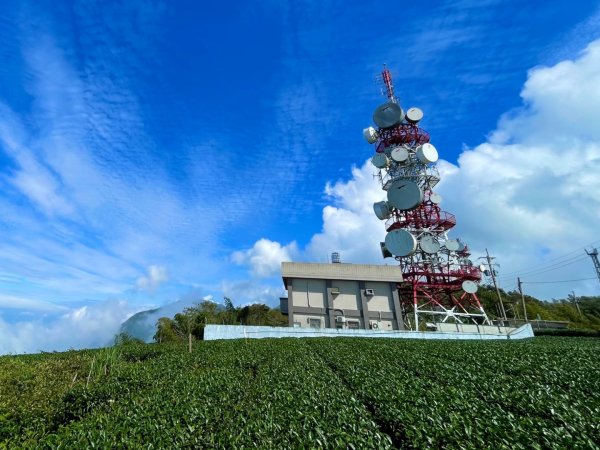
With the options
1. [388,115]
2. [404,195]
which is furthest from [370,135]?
[404,195]

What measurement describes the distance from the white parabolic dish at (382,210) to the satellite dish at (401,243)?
496cm

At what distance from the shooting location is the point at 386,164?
138 feet

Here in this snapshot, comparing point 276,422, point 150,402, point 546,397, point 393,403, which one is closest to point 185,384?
point 150,402

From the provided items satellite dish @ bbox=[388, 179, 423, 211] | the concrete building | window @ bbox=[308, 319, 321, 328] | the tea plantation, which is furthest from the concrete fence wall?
satellite dish @ bbox=[388, 179, 423, 211]

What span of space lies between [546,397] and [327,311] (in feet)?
82.5

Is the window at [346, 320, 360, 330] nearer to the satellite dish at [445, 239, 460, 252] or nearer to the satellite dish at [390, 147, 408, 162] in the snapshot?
the satellite dish at [445, 239, 460, 252]

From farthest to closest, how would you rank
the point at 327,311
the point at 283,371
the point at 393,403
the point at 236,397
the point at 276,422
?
the point at 327,311, the point at 283,371, the point at 236,397, the point at 393,403, the point at 276,422

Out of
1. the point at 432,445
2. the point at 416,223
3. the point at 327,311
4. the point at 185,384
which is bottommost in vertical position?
the point at 432,445

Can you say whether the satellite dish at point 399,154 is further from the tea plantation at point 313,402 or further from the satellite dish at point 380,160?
the tea plantation at point 313,402

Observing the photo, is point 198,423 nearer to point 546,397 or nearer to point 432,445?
point 432,445

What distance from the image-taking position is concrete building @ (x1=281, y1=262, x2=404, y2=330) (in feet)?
106

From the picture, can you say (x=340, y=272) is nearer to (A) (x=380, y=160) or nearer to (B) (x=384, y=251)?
(B) (x=384, y=251)

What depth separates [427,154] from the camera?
133 ft

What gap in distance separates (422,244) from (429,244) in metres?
0.80
